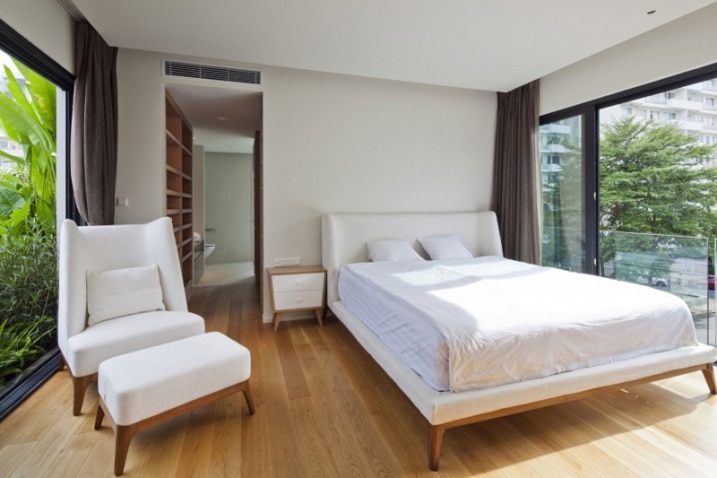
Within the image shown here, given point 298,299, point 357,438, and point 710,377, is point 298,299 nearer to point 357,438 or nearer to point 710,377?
point 357,438

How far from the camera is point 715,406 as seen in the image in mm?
2135

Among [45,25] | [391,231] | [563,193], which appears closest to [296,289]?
[391,231]

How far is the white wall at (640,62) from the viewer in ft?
8.57

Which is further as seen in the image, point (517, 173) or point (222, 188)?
point (222, 188)

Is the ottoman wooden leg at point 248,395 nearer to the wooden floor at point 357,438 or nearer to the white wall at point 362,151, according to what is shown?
the wooden floor at point 357,438

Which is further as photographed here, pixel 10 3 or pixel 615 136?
pixel 615 136

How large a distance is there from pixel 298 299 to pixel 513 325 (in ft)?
7.24

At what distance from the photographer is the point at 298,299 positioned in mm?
3549

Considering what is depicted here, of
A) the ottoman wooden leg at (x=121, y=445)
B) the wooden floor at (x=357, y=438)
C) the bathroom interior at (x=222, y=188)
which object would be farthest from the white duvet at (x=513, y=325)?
the bathroom interior at (x=222, y=188)

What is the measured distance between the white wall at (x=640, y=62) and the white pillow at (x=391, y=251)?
6.98 ft

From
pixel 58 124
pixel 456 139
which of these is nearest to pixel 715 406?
pixel 456 139

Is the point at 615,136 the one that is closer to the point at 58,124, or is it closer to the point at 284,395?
the point at 284,395

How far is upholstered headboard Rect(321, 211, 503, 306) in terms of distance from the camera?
3646 millimetres

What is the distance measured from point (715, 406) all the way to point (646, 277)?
1316mm
